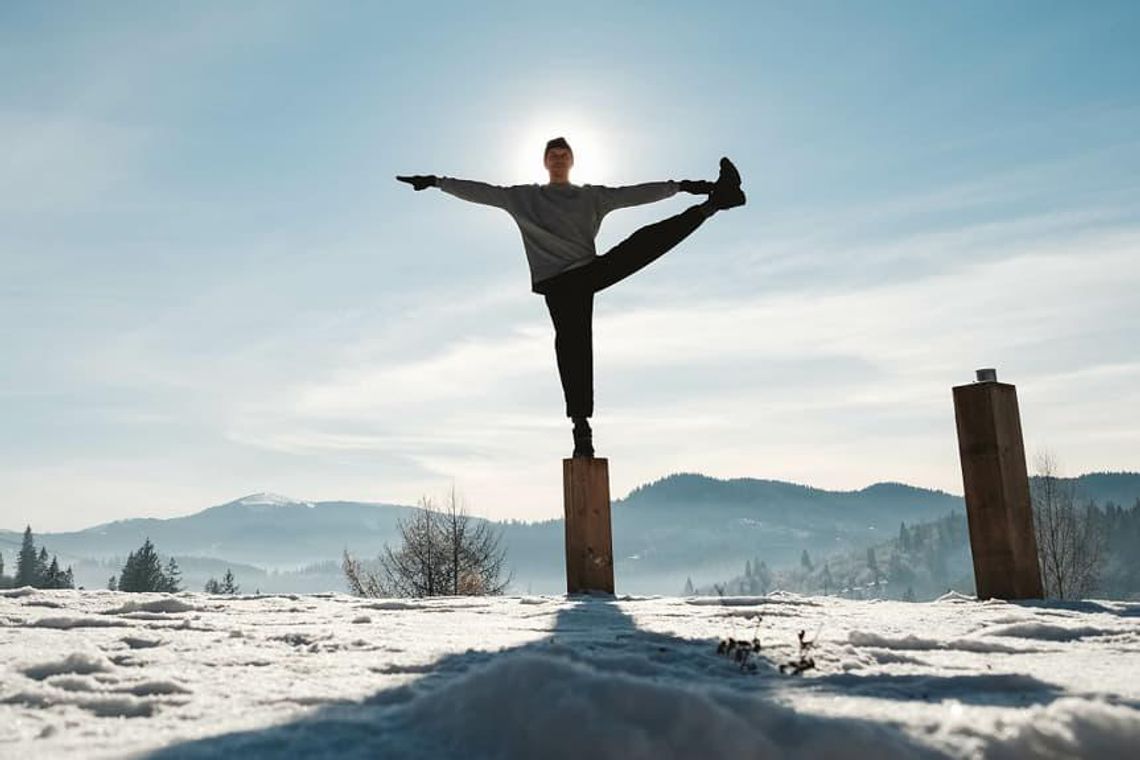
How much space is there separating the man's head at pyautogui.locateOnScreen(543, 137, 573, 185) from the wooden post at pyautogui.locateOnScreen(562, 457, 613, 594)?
2092mm

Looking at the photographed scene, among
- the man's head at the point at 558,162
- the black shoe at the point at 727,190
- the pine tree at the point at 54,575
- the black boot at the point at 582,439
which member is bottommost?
the pine tree at the point at 54,575

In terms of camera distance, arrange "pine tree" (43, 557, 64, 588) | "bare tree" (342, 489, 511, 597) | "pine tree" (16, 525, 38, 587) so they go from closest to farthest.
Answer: "bare tree" (342, 489, 511, 597) < "pine tree" (43, 557, 64, 588) < "pine tree" (16, 525, 38, 587)

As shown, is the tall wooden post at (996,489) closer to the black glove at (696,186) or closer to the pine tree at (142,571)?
the black glove at (696,186)

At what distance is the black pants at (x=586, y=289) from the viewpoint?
5.45m

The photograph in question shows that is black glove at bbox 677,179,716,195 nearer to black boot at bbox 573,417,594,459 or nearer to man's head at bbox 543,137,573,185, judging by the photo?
man's head at bbox 543,137,573,185

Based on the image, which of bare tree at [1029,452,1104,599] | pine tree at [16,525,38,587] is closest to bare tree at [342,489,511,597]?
bare tree at [1029,452,1104,599]

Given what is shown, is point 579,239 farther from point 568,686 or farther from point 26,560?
point 26,560

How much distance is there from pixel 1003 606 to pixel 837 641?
1.87 metres

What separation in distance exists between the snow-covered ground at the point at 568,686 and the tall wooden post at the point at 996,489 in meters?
0.97

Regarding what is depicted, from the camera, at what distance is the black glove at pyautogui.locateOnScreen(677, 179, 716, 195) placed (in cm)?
547

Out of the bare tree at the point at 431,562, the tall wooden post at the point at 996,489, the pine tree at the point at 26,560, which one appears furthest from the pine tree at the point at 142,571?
the tall wooden post at the point at 996,489

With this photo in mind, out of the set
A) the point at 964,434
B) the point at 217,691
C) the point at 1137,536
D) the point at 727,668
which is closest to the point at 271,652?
the point at 217,691

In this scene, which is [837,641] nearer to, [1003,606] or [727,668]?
[727,668]

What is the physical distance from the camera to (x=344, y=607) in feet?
12.7
